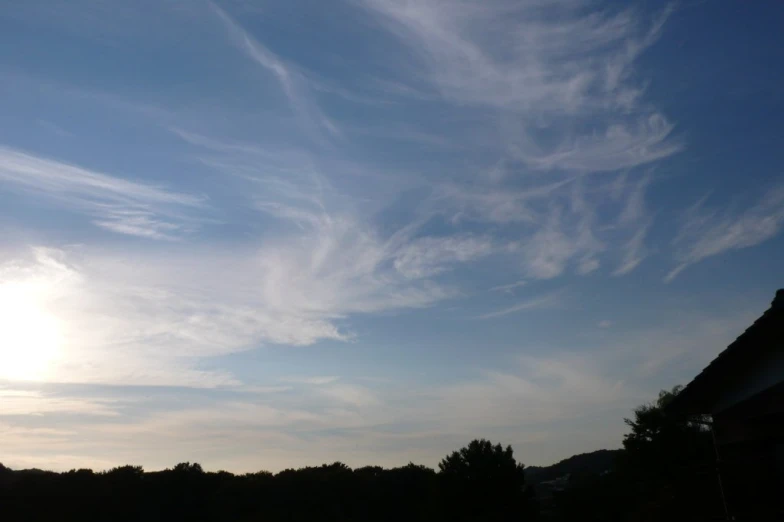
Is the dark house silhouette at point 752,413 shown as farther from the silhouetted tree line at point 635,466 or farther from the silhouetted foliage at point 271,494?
the silhouetted foliage at point 271,494

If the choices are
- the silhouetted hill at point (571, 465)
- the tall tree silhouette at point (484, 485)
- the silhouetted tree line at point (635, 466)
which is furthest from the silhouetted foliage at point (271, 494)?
the silhouetted hill at point (571, 465)

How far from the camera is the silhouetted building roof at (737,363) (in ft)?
28.6

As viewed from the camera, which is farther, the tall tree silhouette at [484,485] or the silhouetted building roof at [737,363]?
the tall tree silhouette at [484,485]

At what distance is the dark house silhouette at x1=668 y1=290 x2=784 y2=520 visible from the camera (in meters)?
8.94

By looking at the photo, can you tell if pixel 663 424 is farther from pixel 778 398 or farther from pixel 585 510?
pixel 778 398

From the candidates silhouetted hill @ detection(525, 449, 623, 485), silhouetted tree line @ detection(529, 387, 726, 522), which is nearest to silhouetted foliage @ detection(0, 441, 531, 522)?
silhouetted tree line @ detection(529, 387, 726, 522)

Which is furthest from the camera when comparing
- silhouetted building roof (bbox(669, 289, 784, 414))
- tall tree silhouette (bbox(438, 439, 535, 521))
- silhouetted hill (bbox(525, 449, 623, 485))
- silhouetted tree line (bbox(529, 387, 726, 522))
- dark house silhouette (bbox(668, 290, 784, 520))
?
silhouetted hill (bbox(525, 449, 623, 485))

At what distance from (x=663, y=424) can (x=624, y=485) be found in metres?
6.75

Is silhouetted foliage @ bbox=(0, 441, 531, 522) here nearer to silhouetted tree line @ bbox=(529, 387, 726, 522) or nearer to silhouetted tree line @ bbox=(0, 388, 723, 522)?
silhouetted tree line @ bbox=(0, 388, 723, 522)

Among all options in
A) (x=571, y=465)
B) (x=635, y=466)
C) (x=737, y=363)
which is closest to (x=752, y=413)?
(x=737, y=363)

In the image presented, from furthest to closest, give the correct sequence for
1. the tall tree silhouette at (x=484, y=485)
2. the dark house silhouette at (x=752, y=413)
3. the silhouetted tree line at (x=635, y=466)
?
the tall tree silhouette at (x=484, y=485), the silhouetted tree line at (x=635, y=466), the dark house silhouette at (x=752, y=413)

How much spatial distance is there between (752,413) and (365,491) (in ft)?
153

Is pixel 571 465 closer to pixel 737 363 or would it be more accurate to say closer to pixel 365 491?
pixel 365 491

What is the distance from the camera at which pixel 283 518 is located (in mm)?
45000
